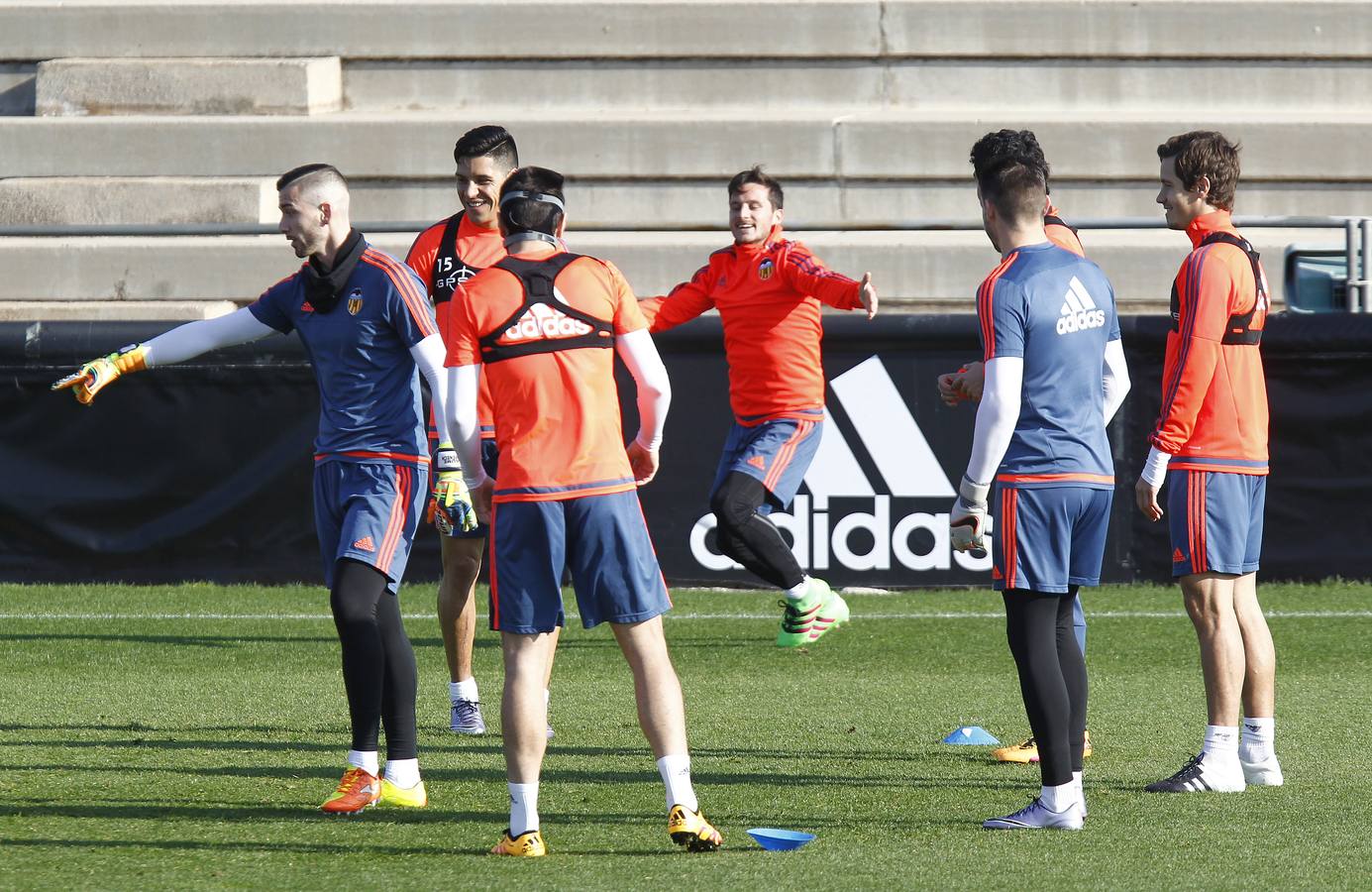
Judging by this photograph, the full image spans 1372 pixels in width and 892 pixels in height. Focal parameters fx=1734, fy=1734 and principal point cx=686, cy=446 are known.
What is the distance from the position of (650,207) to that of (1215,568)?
11.6m

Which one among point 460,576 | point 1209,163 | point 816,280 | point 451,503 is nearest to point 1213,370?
point 1209,163

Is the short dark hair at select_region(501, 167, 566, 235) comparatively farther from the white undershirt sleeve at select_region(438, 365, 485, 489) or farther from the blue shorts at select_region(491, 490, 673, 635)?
the blue shorts at select_region(491, 490, 673, 635)

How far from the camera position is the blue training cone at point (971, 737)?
6.54 meters

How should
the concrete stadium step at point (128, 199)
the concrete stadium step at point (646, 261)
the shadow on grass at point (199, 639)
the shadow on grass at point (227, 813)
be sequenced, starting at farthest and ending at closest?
the concrete stadium step at point (128, 199), the concrete stadium step at point (646, 261), the shadow on grass at point (199, 639), the shadow on grass at point (227, 813)

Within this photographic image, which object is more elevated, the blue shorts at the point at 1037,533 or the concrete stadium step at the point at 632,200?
the concrete stadium step at the point at 632,200

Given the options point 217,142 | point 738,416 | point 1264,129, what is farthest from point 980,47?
point 738,416

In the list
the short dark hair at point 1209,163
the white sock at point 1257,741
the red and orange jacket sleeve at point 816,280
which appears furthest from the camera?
the red and orange jacket sleeve at point 816,280

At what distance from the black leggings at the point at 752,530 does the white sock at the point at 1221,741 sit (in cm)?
233

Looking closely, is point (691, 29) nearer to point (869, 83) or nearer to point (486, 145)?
point (869, 83)

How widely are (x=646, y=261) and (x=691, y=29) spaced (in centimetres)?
298

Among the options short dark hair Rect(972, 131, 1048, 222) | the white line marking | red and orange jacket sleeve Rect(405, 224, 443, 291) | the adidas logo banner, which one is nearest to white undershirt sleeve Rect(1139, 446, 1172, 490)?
short dark hair Rect(972, 131, 1048, 222)

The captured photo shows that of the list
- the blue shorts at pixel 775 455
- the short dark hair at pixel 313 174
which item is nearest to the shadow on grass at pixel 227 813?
the short dark hair at pixel 313 174

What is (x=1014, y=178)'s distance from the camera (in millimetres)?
4938

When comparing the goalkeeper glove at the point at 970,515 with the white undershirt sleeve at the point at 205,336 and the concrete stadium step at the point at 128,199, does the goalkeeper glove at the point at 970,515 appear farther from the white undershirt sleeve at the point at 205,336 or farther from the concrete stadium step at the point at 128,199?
the concrete stadium step at the point at 128,199
